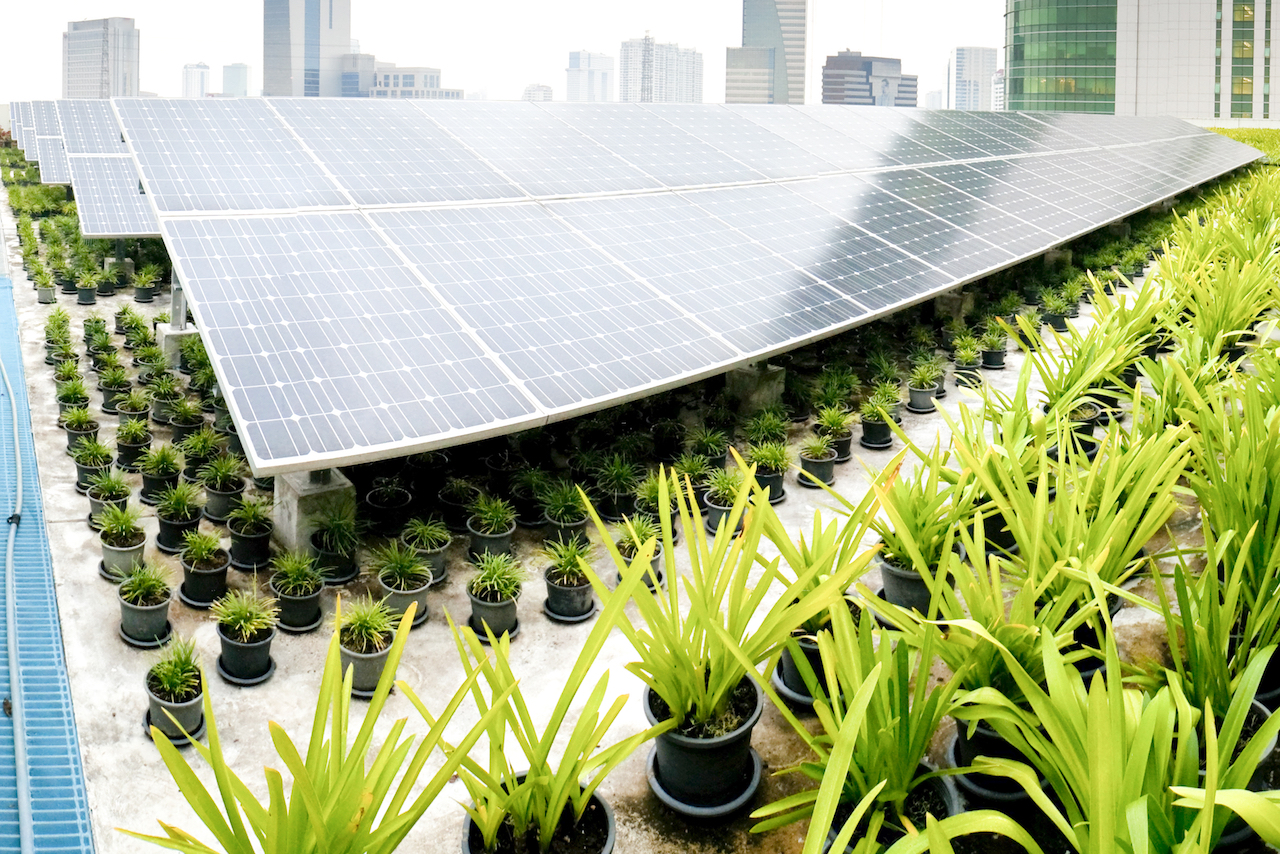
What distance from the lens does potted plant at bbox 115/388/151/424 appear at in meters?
9.02

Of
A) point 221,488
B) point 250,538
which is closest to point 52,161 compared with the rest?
point 221,488

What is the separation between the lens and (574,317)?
7.75 metres

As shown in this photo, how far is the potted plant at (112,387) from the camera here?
9.64 metres

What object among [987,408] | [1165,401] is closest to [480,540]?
[987,408]

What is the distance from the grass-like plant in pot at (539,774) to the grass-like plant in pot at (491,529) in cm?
299

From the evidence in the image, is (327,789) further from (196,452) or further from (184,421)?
(184,421)

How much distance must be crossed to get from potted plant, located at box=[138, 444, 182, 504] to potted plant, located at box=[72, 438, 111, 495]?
13.3 inches

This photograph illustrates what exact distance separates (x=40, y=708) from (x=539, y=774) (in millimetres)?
3120

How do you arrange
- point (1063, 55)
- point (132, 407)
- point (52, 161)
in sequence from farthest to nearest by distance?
point (1063, 55) < point (52, 161) < point (132, 407)

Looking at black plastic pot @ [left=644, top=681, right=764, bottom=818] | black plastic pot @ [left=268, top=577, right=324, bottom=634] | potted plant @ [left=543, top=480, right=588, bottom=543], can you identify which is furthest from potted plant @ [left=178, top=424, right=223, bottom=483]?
black plastic pot @ [left=644, top=681, right=764, bottom=818]

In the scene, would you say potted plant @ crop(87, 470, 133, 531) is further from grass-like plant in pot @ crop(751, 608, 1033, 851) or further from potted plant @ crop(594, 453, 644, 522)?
grass-like plant in pot @ crop(751, 608, 1033, 851)

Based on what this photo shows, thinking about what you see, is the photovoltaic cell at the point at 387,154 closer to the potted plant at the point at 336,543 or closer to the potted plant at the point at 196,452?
the potted plant at the point at 196,452

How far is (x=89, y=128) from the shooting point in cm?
1995

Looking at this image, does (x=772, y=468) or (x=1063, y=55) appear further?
(x=1063, y=55)
